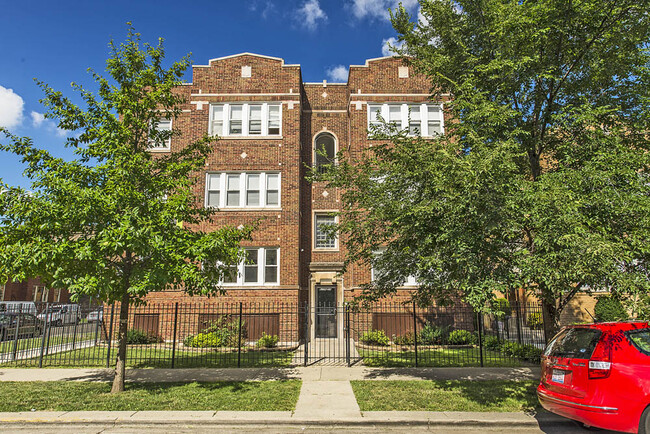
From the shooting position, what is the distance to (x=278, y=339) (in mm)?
16594

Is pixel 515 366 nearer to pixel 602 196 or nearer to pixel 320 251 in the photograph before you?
→ pixel 602 196

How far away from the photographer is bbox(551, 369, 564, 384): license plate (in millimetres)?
6242

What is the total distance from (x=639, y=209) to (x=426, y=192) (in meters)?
3.49

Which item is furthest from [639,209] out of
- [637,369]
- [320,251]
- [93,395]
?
[320,251]

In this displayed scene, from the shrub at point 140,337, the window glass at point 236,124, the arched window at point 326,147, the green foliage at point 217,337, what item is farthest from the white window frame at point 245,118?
the shrub at point 140,337

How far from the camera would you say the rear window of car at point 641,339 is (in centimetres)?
570

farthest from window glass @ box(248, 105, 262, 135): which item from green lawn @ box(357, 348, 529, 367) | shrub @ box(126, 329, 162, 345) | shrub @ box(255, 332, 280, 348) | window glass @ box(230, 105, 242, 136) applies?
green lawn @ box(357, 348, 529, 367)

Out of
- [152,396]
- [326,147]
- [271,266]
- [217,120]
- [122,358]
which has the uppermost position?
[217,120]

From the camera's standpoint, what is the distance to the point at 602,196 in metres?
6.80

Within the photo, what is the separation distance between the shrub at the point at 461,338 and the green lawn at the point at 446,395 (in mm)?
5940

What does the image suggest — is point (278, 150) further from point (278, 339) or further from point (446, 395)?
point (446, 395)

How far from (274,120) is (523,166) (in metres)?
11.9

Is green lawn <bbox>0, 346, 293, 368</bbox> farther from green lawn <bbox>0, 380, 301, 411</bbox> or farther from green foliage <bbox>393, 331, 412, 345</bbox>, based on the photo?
green foliage <bbox>393, 331, 412, 345</bbox>

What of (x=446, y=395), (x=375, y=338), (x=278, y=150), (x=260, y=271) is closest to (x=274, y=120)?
(x=278, y=150)
